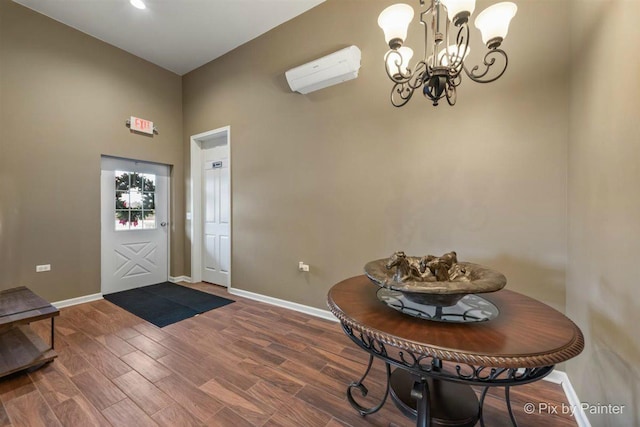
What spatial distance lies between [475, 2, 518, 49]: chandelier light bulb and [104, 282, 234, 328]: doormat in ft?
11.3

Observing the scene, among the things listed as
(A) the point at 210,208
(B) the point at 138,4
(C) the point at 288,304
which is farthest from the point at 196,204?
(B) the point at 138,4

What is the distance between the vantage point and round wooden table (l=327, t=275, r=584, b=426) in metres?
0.78

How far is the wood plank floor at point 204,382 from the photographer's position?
4.71 ft

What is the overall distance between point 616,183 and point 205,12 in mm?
3828

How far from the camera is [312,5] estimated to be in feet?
9.09

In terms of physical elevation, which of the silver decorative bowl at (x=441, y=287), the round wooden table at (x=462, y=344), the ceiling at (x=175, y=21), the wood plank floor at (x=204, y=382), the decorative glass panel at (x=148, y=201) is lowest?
the wood plank floor at (x=204, y=382)

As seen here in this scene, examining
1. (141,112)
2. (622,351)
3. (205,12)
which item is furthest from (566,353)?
(141,112)

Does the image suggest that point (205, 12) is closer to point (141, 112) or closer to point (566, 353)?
point (141, 112)

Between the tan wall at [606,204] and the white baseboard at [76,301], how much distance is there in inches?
187

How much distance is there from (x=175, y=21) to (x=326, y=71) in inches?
81.0

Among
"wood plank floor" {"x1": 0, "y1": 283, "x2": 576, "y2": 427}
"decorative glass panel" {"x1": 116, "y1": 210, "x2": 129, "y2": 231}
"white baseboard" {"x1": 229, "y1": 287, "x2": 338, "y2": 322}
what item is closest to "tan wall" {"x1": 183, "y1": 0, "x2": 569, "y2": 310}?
"white baseboard" {"x1": 229, "y1": 287, "x2": 338, "y2": 322}

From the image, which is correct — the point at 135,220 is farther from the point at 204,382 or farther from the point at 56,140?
the point at 204,382

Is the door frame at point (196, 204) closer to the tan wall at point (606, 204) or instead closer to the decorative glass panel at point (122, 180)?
the decorative glass panel at point (122, 180)

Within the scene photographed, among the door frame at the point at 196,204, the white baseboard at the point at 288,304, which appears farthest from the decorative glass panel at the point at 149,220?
the white baseboard at the point at 288,304
